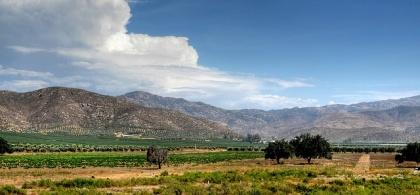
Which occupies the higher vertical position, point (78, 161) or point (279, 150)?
point (279, 150)

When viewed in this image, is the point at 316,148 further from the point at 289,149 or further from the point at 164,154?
the point at 164,154

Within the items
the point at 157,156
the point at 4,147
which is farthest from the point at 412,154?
the point at 4,147

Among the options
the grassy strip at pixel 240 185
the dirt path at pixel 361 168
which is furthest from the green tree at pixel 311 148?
the grassy strip at pixel 240 185

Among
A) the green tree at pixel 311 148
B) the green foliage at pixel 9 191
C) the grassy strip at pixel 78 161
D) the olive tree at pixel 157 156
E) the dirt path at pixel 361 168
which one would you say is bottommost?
the green foliage at pixel 9 191

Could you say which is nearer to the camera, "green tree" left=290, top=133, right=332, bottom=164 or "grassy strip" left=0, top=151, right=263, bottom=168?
"grassy strip" left=0, top=151, right=263, bottom=168

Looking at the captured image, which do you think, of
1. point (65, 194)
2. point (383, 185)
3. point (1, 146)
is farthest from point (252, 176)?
point (1, 146)

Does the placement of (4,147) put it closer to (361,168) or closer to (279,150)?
(279,150)

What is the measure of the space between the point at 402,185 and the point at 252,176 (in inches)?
684

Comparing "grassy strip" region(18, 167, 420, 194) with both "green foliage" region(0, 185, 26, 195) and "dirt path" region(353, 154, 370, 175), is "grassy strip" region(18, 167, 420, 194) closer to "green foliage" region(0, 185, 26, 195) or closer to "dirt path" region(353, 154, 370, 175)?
"green foliage" region(0, 185, 26, 195)

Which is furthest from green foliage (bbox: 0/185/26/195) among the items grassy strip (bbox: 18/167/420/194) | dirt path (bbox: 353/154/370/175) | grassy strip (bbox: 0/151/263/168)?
grassy strip (bbox: 0/151/263/168)

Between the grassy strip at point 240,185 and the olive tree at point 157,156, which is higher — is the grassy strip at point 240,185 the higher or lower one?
the lower one

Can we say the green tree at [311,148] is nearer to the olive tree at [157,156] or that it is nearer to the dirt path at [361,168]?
the dirt path at [361,168]

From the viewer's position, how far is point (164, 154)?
328 feet

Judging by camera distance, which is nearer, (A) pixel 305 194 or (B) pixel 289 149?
(A) pixel 305 194
